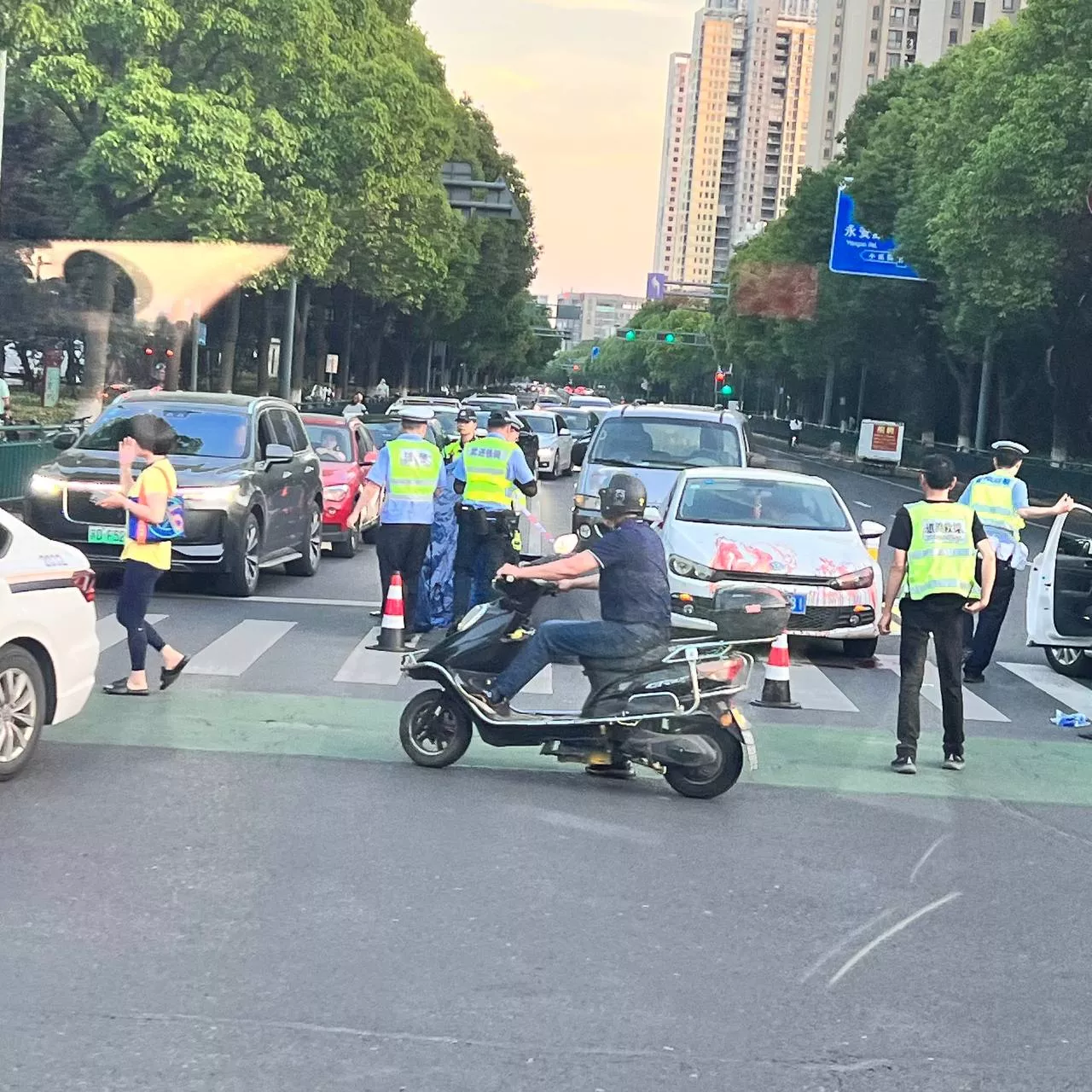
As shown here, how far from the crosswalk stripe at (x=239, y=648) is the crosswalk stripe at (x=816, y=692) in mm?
3821

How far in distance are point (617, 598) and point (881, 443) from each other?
5453 cm

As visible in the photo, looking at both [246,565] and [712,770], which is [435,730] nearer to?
[712,770]

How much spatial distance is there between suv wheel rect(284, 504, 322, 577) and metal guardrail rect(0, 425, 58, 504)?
4.37 meters

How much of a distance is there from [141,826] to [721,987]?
2909 mm

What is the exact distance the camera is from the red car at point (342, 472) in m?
20.4

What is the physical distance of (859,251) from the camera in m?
54.9

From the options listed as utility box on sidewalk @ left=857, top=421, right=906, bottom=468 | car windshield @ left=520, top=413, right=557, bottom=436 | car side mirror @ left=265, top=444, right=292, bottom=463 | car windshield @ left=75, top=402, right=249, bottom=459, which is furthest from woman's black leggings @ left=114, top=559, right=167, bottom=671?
utility box on sidewalk @ left=857, top=421, right=906, bottom=468

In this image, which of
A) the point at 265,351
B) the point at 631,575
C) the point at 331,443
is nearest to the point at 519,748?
the point at 631,575

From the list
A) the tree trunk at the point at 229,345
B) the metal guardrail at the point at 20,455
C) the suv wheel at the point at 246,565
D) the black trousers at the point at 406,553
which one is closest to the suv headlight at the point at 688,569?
the black trousers at the point at 406,553

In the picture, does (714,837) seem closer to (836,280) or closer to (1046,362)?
(1046,362)

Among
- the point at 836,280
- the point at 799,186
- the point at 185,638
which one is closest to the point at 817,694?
the point at 185,638

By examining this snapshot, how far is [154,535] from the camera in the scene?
10.6 meters

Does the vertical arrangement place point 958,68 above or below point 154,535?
above

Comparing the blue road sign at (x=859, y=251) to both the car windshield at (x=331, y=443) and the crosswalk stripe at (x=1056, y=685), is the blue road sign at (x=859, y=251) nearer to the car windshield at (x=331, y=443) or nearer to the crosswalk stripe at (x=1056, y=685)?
the car windshield at (x=331, y=443)
